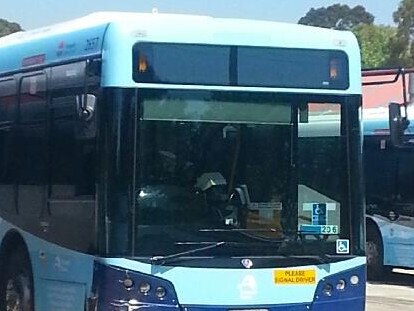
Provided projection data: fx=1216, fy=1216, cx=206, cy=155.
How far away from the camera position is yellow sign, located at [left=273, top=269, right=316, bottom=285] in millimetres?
10312

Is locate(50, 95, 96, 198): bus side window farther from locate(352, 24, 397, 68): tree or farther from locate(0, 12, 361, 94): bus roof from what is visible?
locate(352, 24, 397, 68): tree

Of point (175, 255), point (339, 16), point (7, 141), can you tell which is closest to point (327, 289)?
point (175, 255)

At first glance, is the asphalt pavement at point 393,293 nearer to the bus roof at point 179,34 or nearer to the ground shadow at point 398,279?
the ground shadow at point 398,279

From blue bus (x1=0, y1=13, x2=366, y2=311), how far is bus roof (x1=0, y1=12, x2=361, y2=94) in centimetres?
1

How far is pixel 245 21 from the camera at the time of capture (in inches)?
416

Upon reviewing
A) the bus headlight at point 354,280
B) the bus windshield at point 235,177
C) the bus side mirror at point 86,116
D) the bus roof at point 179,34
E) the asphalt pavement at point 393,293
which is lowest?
the asphalt pavement at point 393,293

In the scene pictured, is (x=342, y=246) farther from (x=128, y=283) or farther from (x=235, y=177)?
(x=128, y=283)

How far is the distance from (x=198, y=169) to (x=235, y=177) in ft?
1.13

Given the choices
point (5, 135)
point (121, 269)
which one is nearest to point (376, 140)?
point (5, 135)

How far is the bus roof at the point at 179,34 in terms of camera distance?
10.0m

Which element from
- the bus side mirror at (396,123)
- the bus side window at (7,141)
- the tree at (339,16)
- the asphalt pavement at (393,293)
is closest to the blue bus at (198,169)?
the bus side window at (7,141)

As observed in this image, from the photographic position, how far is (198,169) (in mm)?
10156

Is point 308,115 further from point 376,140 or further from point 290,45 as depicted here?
point 376,140

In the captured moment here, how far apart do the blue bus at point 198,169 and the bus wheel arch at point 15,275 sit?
27 centimetres
